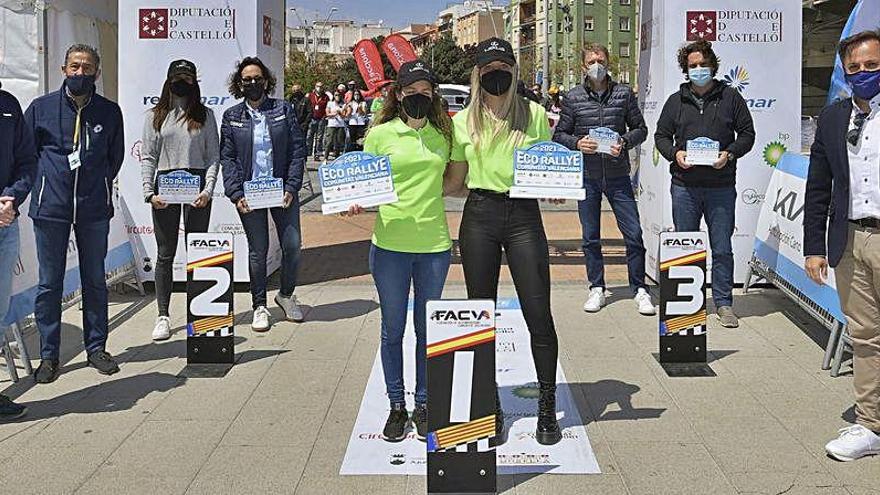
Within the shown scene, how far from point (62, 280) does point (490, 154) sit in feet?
10.6

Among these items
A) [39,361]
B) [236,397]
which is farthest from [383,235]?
[39,361]

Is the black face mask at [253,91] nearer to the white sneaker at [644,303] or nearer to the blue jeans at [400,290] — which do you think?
the blue jeans at [400,290]

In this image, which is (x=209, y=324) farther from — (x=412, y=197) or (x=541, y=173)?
(x=541, y=173)

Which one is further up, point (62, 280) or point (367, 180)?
point (367, 180)

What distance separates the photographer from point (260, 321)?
747cm

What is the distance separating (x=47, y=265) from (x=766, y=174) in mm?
6051

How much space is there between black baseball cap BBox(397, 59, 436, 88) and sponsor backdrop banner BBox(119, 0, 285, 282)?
13.2 ft

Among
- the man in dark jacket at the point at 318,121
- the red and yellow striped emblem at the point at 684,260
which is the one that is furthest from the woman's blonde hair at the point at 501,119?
the man in dark jacket at the point at 318,121

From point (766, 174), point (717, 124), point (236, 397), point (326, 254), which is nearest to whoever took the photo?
point (236, 397)

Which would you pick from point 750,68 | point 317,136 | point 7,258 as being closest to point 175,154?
point 7,258

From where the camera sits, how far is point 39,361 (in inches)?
263

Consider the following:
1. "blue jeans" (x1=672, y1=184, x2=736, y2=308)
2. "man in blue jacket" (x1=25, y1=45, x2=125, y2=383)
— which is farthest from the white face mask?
"man in blue jacket" (x1=25, y1=45, x2=125, y2=383)

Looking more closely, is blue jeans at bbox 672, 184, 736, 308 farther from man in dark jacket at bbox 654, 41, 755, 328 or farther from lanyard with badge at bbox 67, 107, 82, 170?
lanyard with badge at bbox 67, 107, 82, 170

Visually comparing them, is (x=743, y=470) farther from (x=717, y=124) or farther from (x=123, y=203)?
(x=123, y=203)
